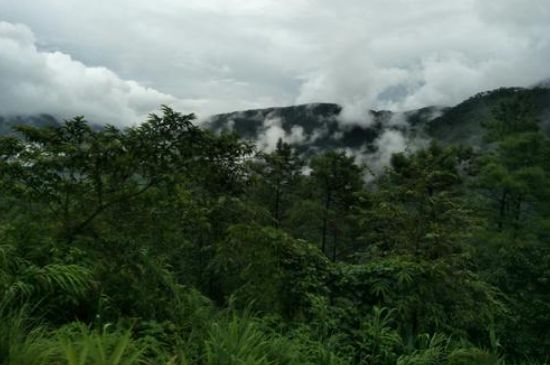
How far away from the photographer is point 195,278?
1252 cm

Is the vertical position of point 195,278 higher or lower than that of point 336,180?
lower

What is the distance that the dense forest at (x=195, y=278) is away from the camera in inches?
160

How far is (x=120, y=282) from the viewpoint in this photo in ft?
17.3

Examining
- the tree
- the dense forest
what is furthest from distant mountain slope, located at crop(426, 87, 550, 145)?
the dense forest

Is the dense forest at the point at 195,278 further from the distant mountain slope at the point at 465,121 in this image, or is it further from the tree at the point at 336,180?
the distant mountain slope at the point at 465,121

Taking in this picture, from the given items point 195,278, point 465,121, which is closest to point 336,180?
point 195,278

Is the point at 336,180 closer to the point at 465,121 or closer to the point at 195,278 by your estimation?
the point at 195,278

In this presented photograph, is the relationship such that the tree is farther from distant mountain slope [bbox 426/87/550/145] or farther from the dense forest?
distant mountain slope [bbox 426/87/550/145]

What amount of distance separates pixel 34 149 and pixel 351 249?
116ft

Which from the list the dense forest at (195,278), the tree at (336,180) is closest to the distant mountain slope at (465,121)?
the tree at (336,180)

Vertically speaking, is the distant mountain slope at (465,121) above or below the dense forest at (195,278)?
above

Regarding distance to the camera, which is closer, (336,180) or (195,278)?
(195,278)

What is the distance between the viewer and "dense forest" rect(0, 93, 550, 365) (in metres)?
4.07

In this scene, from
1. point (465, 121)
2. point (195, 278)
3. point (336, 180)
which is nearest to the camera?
point (195, 278)
